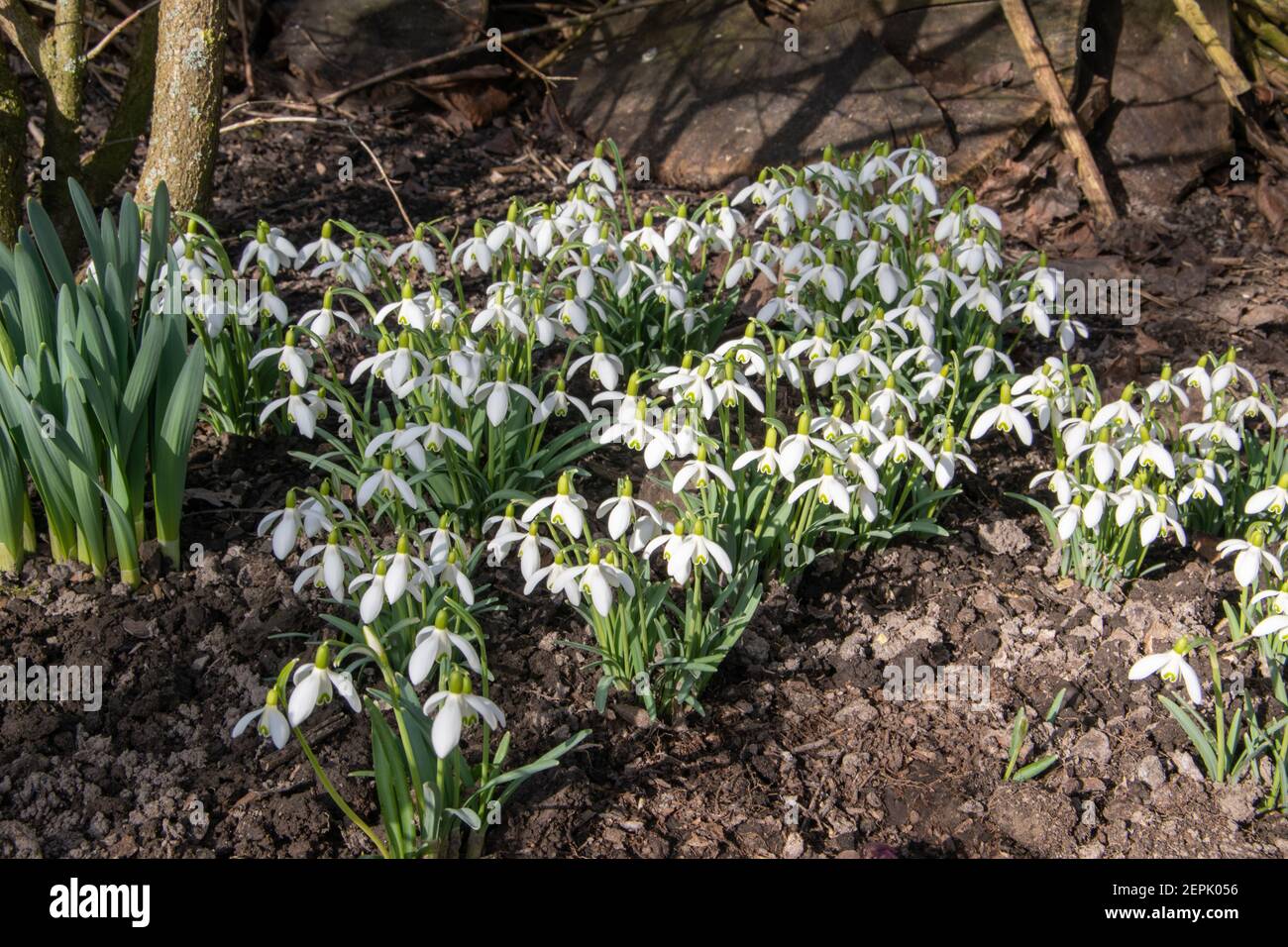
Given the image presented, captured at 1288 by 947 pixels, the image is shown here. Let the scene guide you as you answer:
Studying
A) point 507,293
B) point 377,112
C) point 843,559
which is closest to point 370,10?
point 377,112

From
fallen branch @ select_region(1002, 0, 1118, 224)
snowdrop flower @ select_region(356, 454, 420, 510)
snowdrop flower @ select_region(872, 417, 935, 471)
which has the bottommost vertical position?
snowdrop flower @ select_region(356, 454, 420, 510)

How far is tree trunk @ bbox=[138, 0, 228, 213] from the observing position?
3430 mm

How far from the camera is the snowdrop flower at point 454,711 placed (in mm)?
1867

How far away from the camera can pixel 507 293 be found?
301 centimetres

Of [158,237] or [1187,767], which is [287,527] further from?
[1187,767]

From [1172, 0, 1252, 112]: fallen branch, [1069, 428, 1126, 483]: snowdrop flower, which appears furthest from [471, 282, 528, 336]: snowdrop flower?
[1172, 0, 1252, 112]: fallen branch

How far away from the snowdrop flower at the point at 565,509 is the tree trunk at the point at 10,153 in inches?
76.9

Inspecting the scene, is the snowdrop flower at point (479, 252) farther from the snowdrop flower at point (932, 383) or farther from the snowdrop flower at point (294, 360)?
the snowdrop flower at point (932, 383)

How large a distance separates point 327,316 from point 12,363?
0.68 m

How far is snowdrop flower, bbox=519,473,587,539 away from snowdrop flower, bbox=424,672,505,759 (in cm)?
45

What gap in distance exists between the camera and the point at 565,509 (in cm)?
232

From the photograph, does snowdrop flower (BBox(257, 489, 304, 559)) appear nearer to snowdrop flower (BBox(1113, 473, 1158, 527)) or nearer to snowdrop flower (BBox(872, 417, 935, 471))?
snowdrop flower (BBox(872, 417, 935, 471))

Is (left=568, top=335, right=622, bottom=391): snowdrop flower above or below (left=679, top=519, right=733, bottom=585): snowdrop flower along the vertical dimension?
above

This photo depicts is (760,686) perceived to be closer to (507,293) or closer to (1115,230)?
(507,293)
